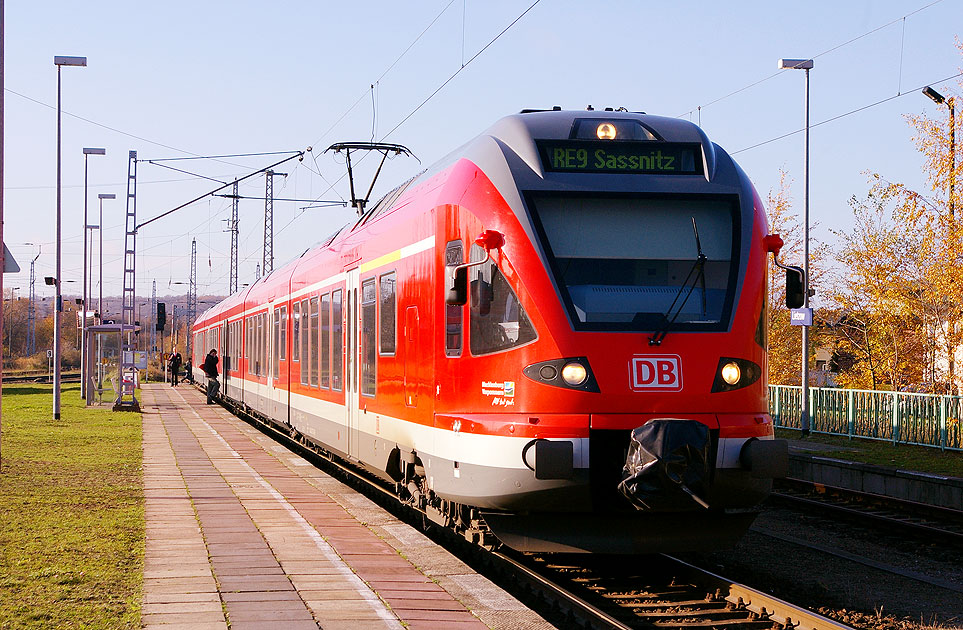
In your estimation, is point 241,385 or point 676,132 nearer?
point 676,132

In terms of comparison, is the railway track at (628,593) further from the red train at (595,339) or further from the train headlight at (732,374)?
the train headlight at (732,374)

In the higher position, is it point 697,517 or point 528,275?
point 528,275

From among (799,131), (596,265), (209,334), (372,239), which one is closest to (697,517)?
(596,265)

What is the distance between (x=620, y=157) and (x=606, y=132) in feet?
0.87

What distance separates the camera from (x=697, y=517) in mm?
8648

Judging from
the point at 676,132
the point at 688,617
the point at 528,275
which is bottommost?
the point at 688,617

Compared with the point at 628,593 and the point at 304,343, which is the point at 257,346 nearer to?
the point at 304,343

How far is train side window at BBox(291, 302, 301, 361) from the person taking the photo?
60.8 ft

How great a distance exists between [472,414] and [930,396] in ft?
44.9

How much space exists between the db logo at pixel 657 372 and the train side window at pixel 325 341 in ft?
24.8

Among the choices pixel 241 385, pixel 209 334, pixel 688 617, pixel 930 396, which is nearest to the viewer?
pixel 688 617

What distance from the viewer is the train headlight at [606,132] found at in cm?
918

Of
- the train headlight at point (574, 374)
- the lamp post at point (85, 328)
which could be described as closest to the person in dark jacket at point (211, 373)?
the lamp post at point (85, 328)

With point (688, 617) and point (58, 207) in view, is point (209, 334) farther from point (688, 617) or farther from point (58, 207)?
point (688, 617)
